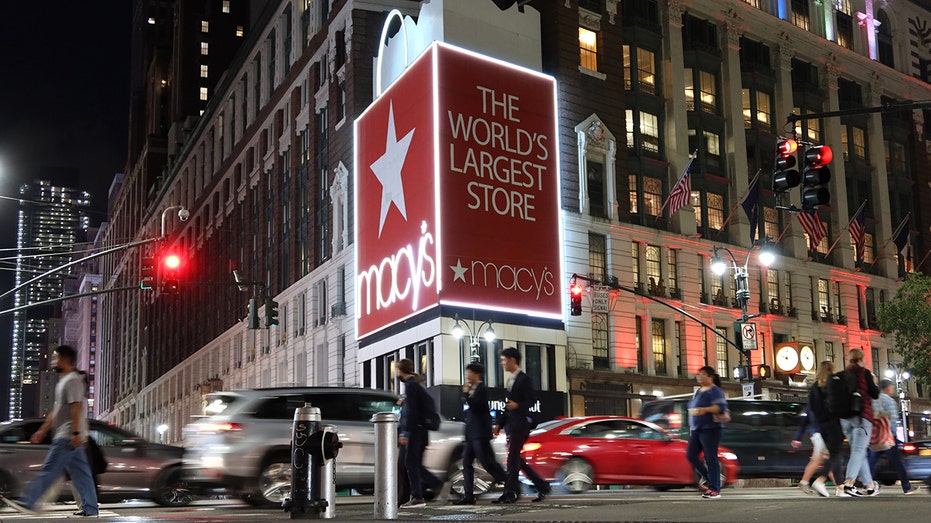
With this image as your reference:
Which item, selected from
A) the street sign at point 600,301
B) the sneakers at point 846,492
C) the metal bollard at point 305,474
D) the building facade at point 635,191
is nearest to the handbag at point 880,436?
the sneakers at point 846,492

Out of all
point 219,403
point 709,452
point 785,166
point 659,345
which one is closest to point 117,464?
point 219,403

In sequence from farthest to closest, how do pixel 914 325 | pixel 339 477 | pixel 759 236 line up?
1. pixel 759 236
2. pixel 914 325
3. pixel 339 477

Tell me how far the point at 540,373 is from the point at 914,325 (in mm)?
17459

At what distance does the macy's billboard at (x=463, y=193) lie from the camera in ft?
130

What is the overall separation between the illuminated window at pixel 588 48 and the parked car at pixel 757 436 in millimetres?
25390

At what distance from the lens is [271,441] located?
Result: 1595 centimetres

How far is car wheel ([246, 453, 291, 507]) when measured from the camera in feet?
51.9

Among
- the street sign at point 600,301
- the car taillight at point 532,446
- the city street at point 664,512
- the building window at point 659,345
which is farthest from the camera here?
the building window at point 659,345

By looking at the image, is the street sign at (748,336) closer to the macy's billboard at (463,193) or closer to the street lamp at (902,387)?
the macy's billboard at (463,193)

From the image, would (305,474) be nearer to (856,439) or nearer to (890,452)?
(856,439)

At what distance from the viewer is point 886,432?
49.8 ft

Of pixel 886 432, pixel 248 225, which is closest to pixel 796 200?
pixel 248 225

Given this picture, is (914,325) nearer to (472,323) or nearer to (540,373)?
(540,373)

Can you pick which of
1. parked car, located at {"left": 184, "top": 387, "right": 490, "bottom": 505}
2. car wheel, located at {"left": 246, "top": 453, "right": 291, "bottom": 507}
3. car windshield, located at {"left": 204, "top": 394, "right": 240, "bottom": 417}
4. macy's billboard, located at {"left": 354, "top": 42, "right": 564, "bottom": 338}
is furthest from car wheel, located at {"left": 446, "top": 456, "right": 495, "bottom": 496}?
macy's billboard, located at {"left": 354, "top": 42, "right": 564, "bottom": 338}
